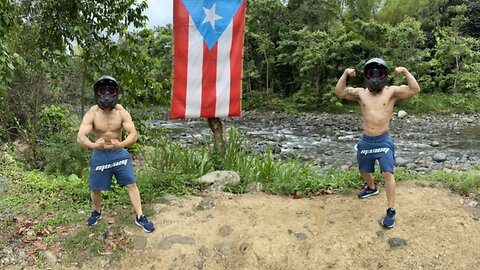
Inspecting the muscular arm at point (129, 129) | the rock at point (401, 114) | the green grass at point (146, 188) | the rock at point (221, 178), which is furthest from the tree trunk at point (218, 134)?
the rock at point (401, 114)

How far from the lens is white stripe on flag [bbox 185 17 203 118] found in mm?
5461

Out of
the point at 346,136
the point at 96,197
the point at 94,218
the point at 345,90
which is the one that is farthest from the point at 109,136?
the point at 346,136

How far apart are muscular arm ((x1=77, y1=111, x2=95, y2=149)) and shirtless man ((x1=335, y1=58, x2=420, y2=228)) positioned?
2803 millimetres

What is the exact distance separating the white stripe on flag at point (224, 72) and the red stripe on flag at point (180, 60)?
1.49 ft

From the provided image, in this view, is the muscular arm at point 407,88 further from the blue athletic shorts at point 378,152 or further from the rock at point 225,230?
the rock at point 225,230

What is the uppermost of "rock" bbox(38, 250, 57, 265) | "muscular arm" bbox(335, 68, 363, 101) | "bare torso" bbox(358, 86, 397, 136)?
"muscular arm" bbox(335, 68, 363, 101)

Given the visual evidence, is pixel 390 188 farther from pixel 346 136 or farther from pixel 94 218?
pixel 346 136

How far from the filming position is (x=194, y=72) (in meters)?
5.54

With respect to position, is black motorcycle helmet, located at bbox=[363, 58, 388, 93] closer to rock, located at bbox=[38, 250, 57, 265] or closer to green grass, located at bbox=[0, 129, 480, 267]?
green grass, located at bbox=[0, 129, 480, 267]

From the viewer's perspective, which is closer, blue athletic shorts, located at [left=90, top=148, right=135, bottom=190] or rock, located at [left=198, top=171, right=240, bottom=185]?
blue athletic shorts, located at [left=90, top=148, right=135, bottom=190]

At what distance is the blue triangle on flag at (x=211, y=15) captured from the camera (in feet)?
17.8

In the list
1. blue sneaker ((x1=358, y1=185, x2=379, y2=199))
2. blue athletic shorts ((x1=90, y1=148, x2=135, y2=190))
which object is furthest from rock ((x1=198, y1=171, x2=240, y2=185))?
blue sneaker ((x1=358, y1=185, x2=379, y2=199))

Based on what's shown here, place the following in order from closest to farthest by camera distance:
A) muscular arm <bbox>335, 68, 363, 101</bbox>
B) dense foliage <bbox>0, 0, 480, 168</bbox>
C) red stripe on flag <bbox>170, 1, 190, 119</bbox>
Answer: muscular arm <bbox>335, 68, 363, 101</bbox>
red stripe on flag <bbox>170, 1, 190, 119</bbox>
dense foliage <bbox>0, 0, 480, 168</bbox>

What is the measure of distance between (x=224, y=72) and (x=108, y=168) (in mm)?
2093
